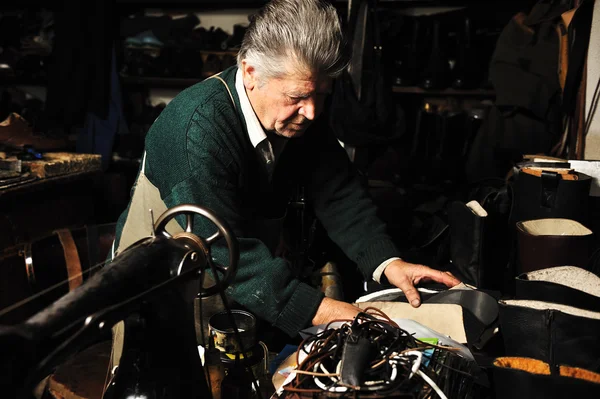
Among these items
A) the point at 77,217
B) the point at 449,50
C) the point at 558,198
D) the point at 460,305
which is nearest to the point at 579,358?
the point at 460,305

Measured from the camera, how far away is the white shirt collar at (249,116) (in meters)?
1.51

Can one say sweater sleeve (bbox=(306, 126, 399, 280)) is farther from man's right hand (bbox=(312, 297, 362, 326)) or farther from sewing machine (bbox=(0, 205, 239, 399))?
sewing machine (bbox=(0, 205, 239, 399))

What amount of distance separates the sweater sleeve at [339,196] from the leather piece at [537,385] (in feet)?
2.82

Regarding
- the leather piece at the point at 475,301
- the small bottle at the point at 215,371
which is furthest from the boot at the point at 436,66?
the small bottle at the point at 215,371

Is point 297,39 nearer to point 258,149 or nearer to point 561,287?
point 258,149

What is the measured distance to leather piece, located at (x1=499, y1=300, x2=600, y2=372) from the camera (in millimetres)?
1018

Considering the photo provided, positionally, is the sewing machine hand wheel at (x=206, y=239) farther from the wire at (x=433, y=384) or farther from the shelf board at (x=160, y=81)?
the shelf board at (x=160, y=81)

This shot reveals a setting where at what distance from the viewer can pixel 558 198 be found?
1.77 metres

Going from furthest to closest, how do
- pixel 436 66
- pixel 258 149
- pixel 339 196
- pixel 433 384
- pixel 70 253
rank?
pixel 436 66
pixel 339 196
pixel 70 253
pixel 258 149
pixel 433 384

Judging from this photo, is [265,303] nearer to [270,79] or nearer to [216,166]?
[216,166]

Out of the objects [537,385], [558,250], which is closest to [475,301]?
[558,250]

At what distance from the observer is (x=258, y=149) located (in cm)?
160

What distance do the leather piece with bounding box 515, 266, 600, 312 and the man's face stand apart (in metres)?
0.66

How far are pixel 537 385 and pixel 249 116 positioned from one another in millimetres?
977
